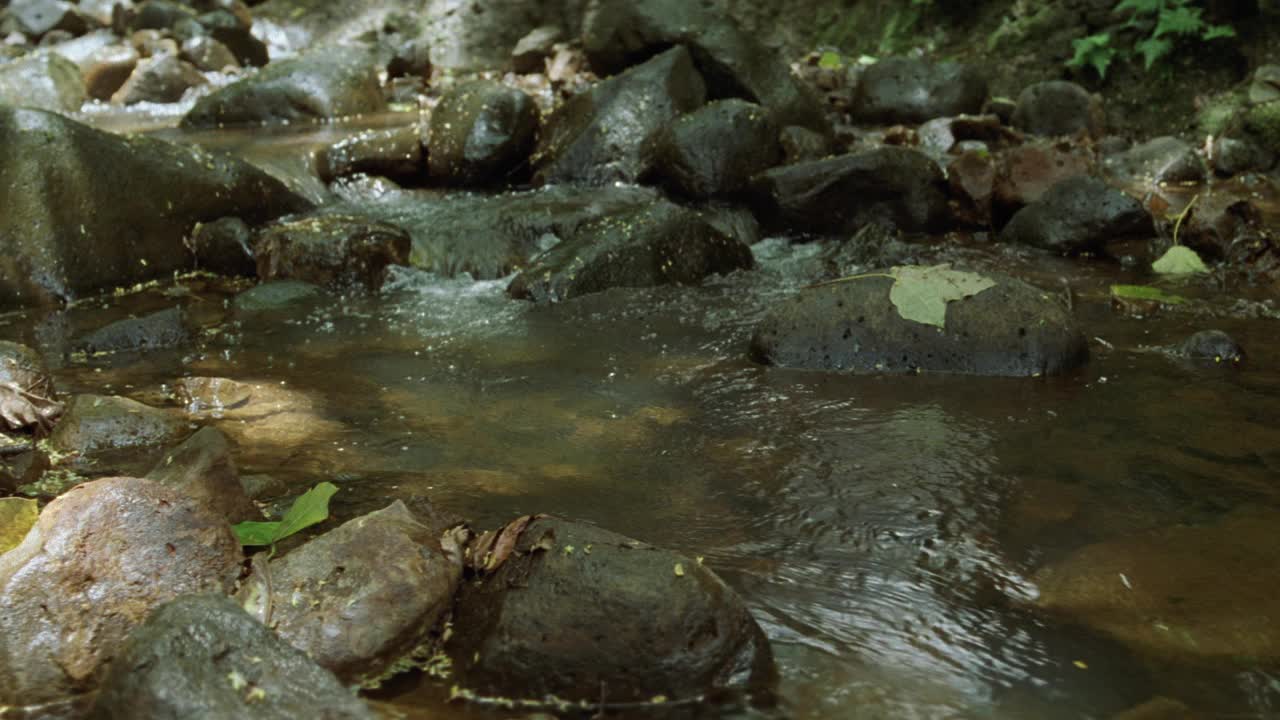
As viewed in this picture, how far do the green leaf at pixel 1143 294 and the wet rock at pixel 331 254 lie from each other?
14.2 ft

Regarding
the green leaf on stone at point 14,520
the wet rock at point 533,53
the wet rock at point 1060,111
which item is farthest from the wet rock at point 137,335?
the wet rock at point 533,53

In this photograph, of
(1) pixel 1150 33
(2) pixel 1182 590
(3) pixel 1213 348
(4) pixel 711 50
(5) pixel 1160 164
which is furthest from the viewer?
(1) pixel 1150 33

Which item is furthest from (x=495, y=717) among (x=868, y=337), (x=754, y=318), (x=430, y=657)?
(x=754, y=318)

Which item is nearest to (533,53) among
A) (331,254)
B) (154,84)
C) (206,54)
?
(206,54)

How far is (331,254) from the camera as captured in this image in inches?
267

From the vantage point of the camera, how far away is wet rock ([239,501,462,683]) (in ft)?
8.06

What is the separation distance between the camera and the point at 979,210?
7891 mm

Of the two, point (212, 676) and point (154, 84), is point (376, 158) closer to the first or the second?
point (154, 84)

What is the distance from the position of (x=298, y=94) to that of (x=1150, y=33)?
A: 947 cm

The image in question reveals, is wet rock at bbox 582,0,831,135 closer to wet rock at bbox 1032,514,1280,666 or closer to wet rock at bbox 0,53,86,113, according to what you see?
wet rock at bbox 0,53,86,113

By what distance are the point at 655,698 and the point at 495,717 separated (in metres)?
0.34

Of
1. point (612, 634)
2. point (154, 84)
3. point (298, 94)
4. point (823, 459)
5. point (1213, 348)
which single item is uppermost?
point (612, 634)

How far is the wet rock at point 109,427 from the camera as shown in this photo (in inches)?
154

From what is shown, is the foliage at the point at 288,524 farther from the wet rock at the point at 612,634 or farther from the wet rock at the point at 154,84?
the wet rock at the point at 154,84
